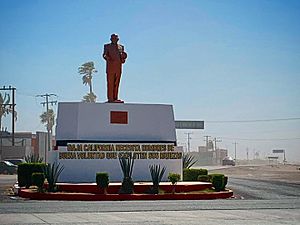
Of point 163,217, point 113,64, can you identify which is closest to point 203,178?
point 113,64

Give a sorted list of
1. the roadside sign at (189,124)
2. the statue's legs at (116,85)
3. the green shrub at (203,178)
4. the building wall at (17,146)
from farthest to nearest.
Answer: the roadside sign at (189,124) < the building wall at (17,146) < the statue's legs at (116,85) < the green shrub at (203,178)

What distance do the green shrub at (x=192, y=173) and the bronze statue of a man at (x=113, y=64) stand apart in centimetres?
560

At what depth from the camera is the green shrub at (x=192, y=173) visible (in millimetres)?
30969

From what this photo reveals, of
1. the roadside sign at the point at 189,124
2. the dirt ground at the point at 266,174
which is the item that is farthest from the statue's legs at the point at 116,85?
the roadside sign at the point at 189,124

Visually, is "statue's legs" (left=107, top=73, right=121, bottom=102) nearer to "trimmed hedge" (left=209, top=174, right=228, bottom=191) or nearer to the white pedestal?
the white pedestal

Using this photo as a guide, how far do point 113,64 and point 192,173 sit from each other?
7541 millimetres

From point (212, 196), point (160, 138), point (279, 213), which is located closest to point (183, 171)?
point (160, 138)

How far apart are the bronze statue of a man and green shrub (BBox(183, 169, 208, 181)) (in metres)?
5.60

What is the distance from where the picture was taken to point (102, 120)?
29828 mm

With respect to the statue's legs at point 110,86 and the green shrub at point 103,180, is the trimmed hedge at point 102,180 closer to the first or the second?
the green shrub at point 103,180

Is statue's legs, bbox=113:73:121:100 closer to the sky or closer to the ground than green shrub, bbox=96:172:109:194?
closer to the sky

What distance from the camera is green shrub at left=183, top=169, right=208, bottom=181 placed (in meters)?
31.0

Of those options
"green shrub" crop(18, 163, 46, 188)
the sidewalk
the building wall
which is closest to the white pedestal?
"green shrub" crop(18, 163, 46, 188)

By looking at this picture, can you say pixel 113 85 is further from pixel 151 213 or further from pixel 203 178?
pixel 151 213
